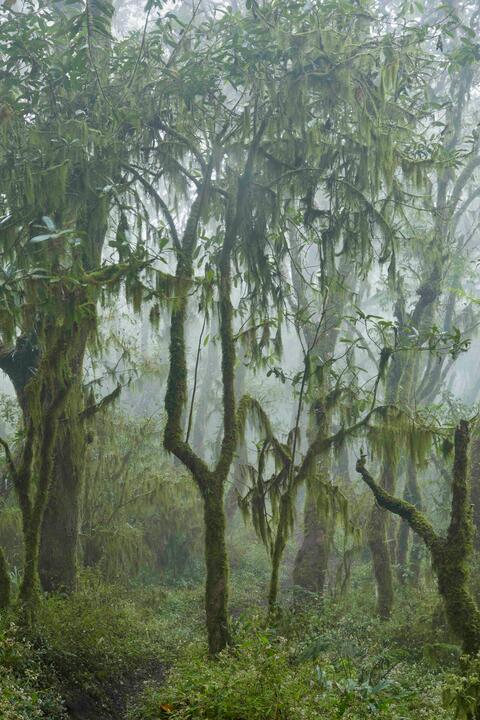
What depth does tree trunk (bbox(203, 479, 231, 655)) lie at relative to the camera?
602 cm

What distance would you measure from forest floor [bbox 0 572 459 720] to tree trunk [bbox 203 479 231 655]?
176mm

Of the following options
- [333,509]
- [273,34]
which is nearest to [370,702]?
[333,509]

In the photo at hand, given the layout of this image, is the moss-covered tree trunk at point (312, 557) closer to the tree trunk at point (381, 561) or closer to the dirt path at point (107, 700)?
the tree trunk at point (381, 561)

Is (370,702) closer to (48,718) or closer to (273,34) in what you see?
(48,718)

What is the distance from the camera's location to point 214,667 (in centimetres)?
502

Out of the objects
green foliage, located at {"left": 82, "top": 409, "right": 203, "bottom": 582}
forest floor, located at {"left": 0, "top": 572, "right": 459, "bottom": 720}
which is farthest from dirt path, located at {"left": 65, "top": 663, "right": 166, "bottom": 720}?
green foliage, located at {"left": 82, "top": 409, "right": 203, "bottom": 582}

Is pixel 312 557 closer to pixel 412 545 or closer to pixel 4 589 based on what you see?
pixel 412 545

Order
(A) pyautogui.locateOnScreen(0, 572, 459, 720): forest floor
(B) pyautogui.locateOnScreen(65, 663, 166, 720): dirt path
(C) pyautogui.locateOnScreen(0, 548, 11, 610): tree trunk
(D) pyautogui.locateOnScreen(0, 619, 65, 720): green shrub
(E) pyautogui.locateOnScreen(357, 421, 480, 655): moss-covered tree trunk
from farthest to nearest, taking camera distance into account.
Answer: (C) pyautogui.locateOnScreen(0, 548, 11, 610): tree trunk
(B) pyautogui.locateOnScreen(65, 663, 166, 720): dirt path
(E) pyautogui.locateOnScreen(357, 421, 480, 655): moss-covered tree trunk
(D) pyautogui.locateOnScreen(0, 619, 65, 720): green shrub
(A) pyautogui.locateOnScreen(0, 572, 459, 720): forest floor

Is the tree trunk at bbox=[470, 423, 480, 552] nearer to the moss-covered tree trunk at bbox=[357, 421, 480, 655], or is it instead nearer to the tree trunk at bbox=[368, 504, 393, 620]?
the tree trunk at bbox=[368, 504, 393, 620]

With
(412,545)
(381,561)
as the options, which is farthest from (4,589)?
(412,545)

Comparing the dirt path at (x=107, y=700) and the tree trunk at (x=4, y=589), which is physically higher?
the tree trunk at (x=4, y=589)

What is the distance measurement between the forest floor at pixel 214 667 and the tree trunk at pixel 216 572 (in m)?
0.18

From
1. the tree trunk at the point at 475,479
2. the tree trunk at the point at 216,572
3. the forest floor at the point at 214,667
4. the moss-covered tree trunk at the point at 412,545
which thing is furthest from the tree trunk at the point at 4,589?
the moss-covered tree trunk at the point at 412,545

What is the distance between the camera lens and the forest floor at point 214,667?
412cm
